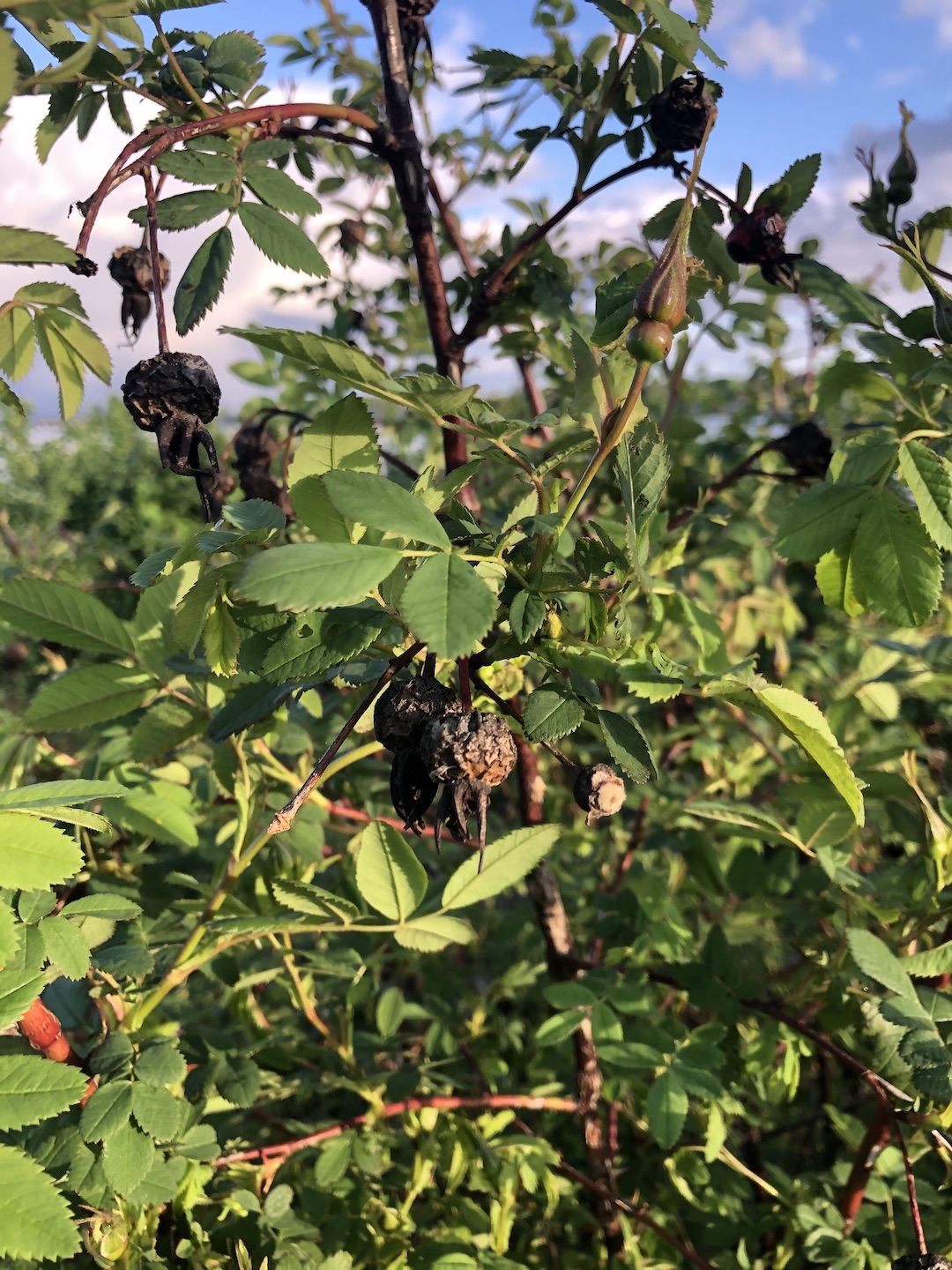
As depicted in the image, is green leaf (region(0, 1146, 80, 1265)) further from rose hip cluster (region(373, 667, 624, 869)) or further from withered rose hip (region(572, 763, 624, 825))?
withered rose hip (region(572, 763, 624, 825))

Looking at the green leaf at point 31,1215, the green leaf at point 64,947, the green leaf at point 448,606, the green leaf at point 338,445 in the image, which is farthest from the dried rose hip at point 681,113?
the green leaf at point 31,1215

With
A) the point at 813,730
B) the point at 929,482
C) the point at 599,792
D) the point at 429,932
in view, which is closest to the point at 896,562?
the point at 929,482

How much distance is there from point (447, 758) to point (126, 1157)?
0.48 meters

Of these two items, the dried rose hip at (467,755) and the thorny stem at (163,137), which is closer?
the dried rose hip at (467,755)

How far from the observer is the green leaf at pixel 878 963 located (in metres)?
0.81

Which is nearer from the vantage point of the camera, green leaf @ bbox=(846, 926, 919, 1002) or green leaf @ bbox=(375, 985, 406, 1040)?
green leaf @ bbox=(846, 926, 919, 1002)

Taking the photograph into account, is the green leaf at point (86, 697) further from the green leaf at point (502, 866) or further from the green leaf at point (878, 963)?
the green leaf at point (878, 963)

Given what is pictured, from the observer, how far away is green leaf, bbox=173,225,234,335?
81 centimetres

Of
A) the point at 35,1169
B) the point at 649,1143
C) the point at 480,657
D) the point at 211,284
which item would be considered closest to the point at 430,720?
the point at 480,657

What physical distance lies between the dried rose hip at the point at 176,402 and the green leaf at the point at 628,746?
0.38m

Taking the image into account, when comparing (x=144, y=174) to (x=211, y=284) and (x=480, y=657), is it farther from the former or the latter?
(x=480, y=657)

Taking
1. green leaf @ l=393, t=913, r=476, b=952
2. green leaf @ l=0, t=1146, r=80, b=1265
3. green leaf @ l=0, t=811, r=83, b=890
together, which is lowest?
green leaf @ l=0, t=1146, r=80, b=1265

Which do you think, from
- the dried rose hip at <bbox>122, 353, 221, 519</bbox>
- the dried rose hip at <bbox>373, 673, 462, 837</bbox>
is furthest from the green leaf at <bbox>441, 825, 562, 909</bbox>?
the dried rose hip at <bbox>122, 353, 221, 519</bbox>

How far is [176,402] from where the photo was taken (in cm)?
72
